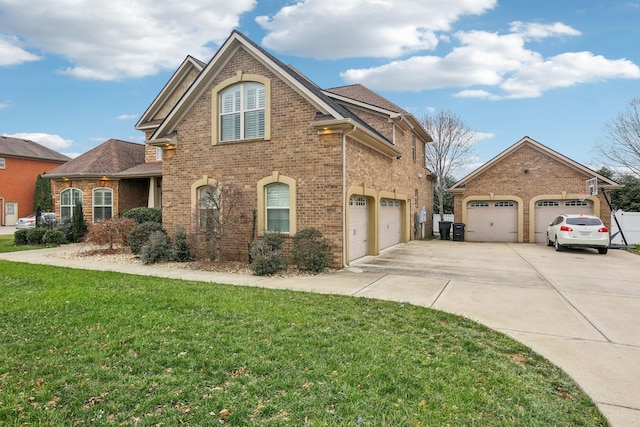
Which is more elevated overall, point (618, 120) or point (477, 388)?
point (618, 120)

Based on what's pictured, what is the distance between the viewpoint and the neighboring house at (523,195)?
1842 cm

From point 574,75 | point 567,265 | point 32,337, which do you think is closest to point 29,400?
point 32,337

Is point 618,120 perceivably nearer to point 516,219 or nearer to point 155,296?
point 516,219

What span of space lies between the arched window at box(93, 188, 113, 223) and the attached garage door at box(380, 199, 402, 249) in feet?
45.9

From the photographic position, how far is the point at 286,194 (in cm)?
1140

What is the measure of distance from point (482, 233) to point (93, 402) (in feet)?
68.4

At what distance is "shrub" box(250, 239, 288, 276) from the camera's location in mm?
9688

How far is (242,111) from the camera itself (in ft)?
39.6

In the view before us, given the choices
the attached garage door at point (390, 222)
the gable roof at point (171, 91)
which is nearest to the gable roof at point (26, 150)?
the gable roof at point (171, 91)

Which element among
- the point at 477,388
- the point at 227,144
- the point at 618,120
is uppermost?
the point at 618,120

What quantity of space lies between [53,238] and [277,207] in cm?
1224

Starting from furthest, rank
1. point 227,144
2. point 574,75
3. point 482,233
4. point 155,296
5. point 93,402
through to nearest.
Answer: point 482,233 → point 574,75 → point 227,144 → point 155,296 → point 93,402

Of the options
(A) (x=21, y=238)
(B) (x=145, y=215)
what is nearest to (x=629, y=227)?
(B) (x=145, y=215)

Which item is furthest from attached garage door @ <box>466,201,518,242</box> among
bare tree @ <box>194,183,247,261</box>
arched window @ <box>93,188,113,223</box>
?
arched window @ <box>93,188,113,223</box>
